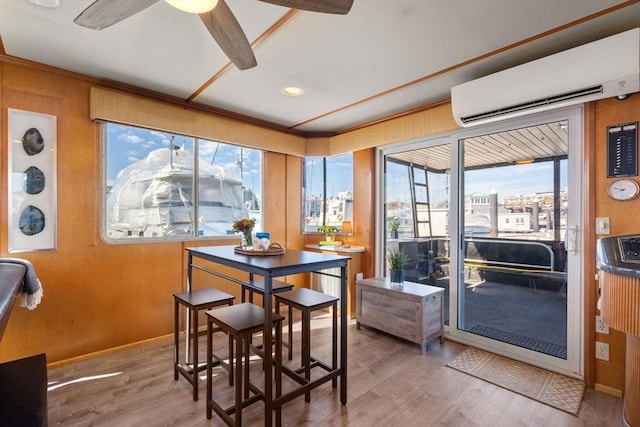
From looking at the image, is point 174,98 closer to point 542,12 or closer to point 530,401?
point 542,12

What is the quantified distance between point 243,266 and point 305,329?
2.39 ft

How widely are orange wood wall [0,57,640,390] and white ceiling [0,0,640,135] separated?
28 cm

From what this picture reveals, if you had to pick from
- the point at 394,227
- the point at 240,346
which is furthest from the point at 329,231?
the point at 240,346

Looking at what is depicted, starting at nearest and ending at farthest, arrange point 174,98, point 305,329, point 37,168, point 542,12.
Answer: point 542,12 < point 305,329 < point 37,168 < point 174,98

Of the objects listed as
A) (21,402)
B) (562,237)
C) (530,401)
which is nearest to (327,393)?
(530,401)

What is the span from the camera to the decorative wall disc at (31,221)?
246cm

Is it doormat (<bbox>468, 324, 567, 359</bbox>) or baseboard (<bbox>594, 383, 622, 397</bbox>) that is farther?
doormat (<bbox>468, 324, 567, 359</bbox>)

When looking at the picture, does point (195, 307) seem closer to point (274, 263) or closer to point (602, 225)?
point (274, 263)

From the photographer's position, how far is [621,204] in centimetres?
218

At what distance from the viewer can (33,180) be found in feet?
8.18

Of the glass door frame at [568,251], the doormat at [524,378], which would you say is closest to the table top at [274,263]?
the doormat at [524,378]

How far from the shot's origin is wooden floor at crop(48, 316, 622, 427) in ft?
6.27

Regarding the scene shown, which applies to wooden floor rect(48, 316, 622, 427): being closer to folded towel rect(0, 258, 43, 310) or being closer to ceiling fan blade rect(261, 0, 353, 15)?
folded towel rect(0, 258, 43, 310)

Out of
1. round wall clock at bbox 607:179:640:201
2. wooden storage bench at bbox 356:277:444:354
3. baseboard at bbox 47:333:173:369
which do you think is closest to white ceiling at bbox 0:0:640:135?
round wall clock at bbox 607:179:640:201
